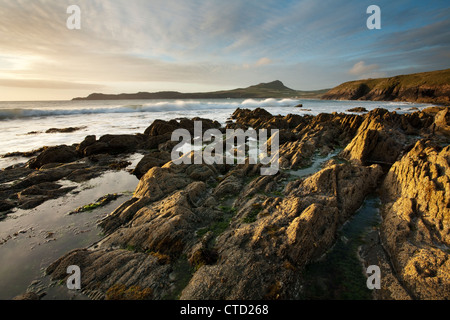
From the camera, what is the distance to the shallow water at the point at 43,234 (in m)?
11.0

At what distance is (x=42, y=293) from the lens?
9789 mm

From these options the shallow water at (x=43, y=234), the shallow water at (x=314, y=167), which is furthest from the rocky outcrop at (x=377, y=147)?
the shallow water at (x=43, y=234)

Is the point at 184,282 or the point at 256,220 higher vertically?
the point at 256,220

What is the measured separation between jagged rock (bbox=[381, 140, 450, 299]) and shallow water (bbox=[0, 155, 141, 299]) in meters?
16.7

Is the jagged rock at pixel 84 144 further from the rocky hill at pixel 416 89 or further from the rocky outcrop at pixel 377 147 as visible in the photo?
the rocky hill at pixel 416 89

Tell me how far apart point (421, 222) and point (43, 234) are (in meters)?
24.4

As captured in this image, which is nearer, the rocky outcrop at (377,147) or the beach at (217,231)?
the beach at (217,231)

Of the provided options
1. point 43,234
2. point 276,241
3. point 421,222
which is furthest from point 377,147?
point 43,234

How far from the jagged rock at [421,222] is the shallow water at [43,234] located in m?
16.7

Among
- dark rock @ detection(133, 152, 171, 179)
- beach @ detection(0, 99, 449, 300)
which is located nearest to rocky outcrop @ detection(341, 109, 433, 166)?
beach @ detection(0, 99, 449, 300)

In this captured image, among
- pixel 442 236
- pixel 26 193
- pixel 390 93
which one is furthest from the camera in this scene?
pixel 390 93
